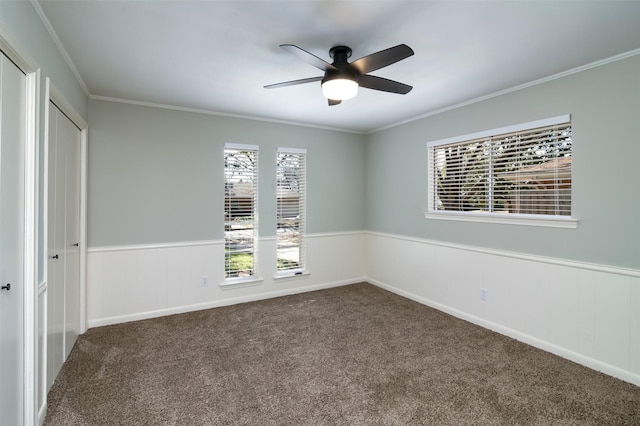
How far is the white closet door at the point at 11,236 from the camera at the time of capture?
151 cm

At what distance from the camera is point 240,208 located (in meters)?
4.25

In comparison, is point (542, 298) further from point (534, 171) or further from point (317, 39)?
point (317, 39)

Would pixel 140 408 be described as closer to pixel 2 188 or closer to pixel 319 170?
pixel 2 188

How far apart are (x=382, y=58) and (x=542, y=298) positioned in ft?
8.68

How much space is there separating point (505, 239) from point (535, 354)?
1.09 metres

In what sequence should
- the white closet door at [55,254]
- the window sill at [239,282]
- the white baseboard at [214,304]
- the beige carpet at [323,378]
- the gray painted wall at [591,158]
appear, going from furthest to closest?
the window sill at [239,282]
the white baseboard at [214,304]
the gray painted wall at [591,158]
the white closet door at [55,254]
the beige carpet at [323,378]

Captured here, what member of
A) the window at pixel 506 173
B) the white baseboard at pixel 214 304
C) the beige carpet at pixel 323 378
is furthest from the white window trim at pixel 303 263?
the window at pixel 506 173

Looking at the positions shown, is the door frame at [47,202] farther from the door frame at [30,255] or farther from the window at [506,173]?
Result: the window at [506,173]

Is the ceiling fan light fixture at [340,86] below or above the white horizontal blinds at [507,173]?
above

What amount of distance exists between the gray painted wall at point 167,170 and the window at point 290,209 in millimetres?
107

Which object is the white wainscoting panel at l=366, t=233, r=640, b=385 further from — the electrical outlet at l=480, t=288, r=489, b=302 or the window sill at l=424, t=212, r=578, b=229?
the window sill at l=424, t=212, r=578, b=229

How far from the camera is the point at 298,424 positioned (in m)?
1.93

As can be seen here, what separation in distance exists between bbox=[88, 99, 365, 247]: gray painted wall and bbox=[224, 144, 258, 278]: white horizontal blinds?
3.7 inches

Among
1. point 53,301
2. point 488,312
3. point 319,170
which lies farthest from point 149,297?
point 488,312
